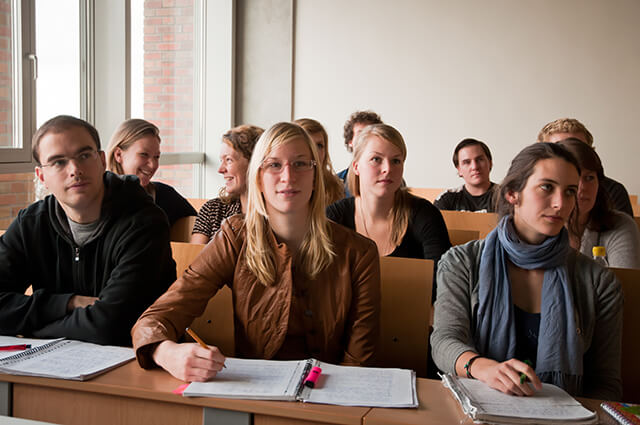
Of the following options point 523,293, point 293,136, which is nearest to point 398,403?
point 523,293

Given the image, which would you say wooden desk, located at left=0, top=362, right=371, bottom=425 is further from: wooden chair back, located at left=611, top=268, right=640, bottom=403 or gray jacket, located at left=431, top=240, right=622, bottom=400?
wooden chair back, located at left=611, top=268, right=640, bottom=403

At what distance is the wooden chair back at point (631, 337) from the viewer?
209cm

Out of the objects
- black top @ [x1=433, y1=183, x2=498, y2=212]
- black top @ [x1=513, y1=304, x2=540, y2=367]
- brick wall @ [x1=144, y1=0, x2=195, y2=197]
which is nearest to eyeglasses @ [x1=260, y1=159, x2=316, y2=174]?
black top @ [x1=513, y1=304, x2=540, y2=367]

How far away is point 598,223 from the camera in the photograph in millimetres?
2799

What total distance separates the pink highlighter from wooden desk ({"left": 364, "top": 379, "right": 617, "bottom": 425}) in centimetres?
18

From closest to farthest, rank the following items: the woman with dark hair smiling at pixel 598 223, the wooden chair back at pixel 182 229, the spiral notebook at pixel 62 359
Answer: the spiral notebook at pixel 62 359, the woman with dark hair smiling at pixel 598 223, the wooden chair back at pixel 182 229

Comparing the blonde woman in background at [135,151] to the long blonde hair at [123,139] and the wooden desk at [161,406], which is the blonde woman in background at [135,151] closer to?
the long blonde hair at [123,139]

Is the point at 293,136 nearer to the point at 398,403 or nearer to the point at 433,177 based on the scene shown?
the point at 398,403

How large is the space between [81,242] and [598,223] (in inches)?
84.7

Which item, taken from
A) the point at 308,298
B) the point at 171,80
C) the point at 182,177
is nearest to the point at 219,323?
the point at 308,298

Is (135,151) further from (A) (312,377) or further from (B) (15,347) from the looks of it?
(A) (312,377)

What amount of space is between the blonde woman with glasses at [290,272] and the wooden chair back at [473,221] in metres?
1.87

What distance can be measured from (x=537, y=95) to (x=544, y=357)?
17.6ft

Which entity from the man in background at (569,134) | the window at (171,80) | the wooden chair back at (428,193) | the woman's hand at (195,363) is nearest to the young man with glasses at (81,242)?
the woman's hand at (195,363)
